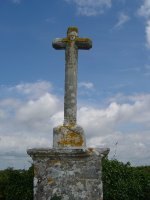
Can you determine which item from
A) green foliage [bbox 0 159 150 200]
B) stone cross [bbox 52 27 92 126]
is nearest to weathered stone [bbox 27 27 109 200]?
stone cross [bbox 52 27 92 126]

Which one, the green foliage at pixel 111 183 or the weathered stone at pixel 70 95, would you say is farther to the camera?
the green foliage at pixel 111 183

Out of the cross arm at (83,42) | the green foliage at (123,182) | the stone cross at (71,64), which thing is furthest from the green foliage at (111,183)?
the cross arm at (83,42)

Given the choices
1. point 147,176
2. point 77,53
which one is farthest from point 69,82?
point 147,176

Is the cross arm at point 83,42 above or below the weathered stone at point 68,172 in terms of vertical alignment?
above

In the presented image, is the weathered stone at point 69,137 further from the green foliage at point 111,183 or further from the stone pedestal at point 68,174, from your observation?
the green foliage at point 111,183

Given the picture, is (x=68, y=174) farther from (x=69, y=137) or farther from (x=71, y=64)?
(x=71, y=64)

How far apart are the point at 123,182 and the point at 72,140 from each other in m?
5.35

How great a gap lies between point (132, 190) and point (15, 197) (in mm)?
3551

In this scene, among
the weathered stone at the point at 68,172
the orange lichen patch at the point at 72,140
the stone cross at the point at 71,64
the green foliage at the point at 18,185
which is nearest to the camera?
the weathered stone at the point at 68,172

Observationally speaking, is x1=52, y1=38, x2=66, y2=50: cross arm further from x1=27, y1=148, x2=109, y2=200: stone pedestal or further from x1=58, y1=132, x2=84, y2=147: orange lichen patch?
x1=27, y1=148, x2=109, y2=200: stone pedestal

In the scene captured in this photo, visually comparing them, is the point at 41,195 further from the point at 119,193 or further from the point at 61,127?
the point at 119,193

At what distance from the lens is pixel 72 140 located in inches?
306

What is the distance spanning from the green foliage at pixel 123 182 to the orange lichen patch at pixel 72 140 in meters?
4.86

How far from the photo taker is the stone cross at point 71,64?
26.3ft
